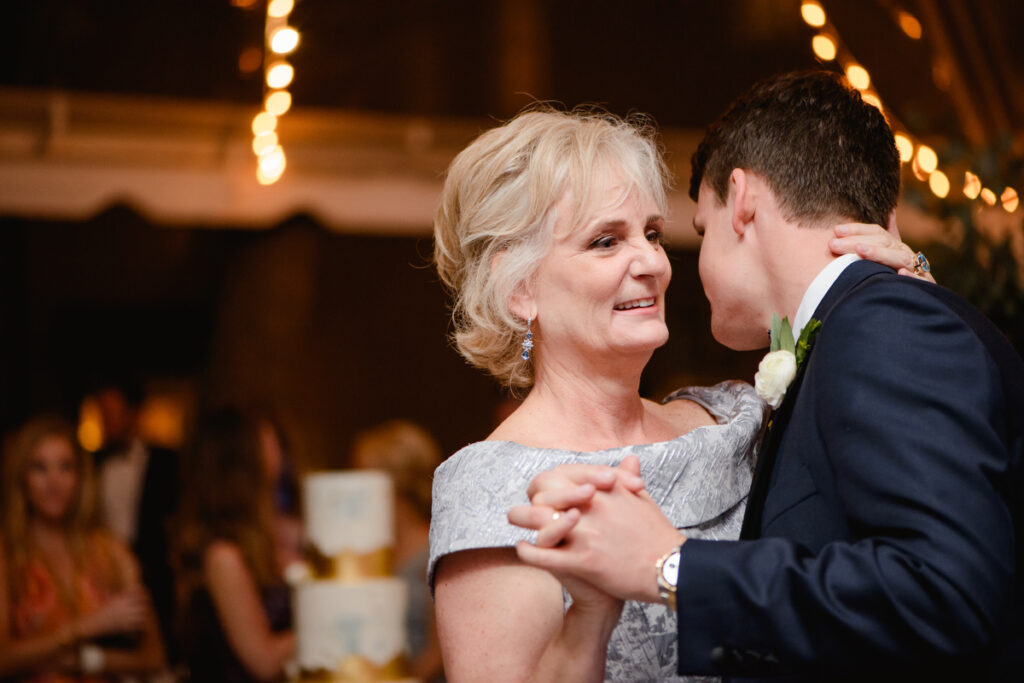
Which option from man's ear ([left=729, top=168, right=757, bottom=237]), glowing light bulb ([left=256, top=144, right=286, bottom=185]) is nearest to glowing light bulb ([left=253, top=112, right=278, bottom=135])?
glowing light bulb ([left=256, top=144, right=286, bottom=185])

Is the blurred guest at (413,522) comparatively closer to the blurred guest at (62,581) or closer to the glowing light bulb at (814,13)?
the blurred guest at (62,581)

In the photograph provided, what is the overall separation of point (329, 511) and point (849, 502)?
207cm

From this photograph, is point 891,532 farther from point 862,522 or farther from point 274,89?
point 274,89

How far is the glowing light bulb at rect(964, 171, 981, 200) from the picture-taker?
2.75 m

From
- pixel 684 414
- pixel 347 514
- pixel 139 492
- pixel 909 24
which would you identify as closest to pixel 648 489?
pixel 684 414

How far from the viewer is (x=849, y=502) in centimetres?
128

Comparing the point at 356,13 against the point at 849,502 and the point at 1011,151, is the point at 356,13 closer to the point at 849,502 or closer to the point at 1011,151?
the point at 1011,151

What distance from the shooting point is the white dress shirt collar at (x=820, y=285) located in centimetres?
155

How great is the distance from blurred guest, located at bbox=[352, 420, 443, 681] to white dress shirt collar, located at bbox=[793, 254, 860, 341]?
2.57 metres

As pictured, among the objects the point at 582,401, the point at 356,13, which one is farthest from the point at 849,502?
the point at 356,13

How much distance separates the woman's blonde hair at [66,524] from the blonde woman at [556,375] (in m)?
2.69

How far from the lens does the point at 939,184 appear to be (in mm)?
2887

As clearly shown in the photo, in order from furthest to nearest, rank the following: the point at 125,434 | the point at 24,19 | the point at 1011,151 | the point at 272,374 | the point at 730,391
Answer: the point at 272,374, the point at 125,434, the point at 24,19, the point at 1011,151, the point at 730,391

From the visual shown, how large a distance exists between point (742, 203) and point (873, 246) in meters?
0.25
